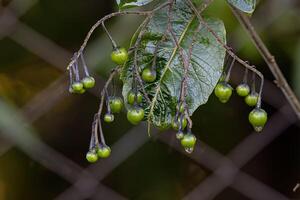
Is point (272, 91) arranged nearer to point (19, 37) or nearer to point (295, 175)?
point (295, 175)

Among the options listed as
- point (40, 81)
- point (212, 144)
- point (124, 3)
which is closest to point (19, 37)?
point (40, 81)

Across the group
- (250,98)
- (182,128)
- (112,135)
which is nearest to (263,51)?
(250,98)

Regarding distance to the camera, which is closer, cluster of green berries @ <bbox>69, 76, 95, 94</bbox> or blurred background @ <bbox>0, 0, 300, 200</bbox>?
cluster of green berries @ <bbox>69, 76, 95, 94</bbox>

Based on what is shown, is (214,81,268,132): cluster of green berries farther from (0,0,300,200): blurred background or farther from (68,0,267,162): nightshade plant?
(0,0,300,200): blurred background

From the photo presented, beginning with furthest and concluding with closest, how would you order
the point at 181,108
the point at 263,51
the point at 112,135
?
the point at 112,135 → the point at 263,51 → the point at 181,108

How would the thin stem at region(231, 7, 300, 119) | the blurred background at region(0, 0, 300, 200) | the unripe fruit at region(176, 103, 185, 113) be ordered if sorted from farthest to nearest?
the blurred background at region(0, 0, 300, 200) < the thin stem at region(231, 7, 300, 119) < the unripe fruit at region(176, 103, 185, 113)

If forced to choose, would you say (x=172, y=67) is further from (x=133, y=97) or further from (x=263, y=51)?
(x=263, y=51)

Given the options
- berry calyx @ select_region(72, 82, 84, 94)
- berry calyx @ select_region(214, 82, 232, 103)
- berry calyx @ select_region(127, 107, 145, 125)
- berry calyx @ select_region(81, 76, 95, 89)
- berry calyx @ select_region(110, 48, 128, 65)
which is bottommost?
berry calyx @ select_region(214, 82, 232, 103)

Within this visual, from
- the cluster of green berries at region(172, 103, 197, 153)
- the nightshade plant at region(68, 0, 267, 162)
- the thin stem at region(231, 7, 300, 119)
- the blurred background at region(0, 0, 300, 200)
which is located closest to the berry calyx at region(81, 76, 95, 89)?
the nightshade plant at region(68, 0, 267, 162)
